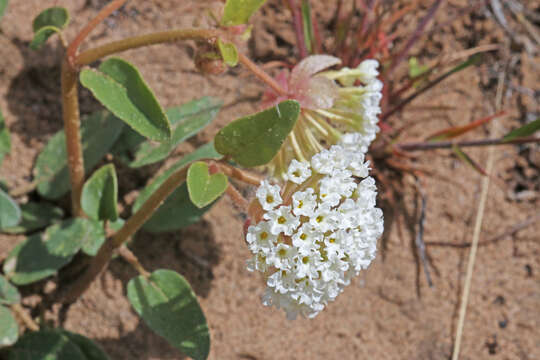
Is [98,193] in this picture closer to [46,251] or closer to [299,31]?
[46,251]

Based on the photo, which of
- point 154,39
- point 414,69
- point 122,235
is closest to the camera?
point 154,39

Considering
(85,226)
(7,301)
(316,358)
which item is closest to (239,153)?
(85,226)

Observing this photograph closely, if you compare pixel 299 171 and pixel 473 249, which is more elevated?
pixel 299 171

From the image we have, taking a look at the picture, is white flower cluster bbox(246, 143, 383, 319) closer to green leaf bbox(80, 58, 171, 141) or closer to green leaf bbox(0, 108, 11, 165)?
green leaf bbox(80, 58, 171, 141)

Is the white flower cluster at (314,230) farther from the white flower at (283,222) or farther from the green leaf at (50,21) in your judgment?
the green leaf at (50,21)

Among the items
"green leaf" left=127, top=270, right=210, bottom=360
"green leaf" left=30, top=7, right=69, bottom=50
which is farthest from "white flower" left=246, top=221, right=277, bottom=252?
"green leaf" left=30, top=7, right=69, bottom=50

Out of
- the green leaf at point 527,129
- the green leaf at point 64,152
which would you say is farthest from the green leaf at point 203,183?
the green leaf at point 527,129

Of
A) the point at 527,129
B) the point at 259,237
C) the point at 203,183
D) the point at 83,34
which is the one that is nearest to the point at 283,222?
the point at 259,237
